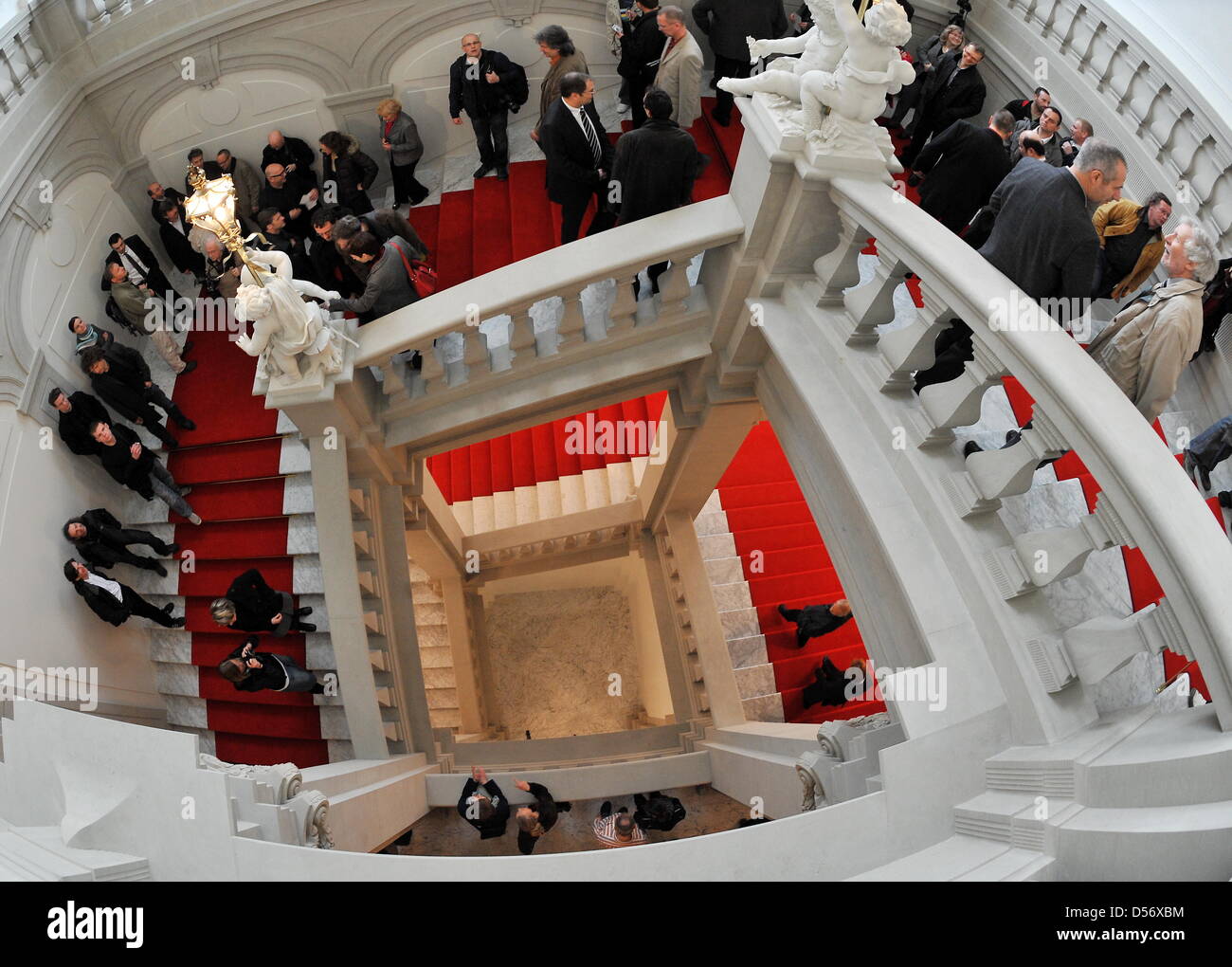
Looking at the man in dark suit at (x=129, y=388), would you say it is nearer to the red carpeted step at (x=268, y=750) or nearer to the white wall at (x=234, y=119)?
the white wall at (x=234, y=119)

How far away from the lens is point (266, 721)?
8047mm

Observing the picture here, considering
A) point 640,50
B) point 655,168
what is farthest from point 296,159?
point 655,168

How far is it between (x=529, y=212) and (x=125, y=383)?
4.14 meters

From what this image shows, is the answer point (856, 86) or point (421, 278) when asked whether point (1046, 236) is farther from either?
point (421, 278)

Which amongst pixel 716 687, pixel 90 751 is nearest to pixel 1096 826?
pixel 90 751

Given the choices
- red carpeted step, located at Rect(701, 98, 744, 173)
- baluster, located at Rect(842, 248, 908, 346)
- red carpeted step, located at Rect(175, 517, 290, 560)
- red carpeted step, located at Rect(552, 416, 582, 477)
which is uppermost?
red carpeted step, located at Rect(701, 98, 744, 173)

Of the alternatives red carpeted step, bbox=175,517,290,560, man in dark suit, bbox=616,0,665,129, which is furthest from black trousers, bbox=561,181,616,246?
red carpeted step, bbox=175,517,290,560

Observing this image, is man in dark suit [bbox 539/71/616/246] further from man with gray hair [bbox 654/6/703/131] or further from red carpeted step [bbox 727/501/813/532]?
red carpeted step [bbox 727/501/813/532]

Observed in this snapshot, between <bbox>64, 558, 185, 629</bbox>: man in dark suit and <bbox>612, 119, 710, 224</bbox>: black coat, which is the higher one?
<bbox>612, 119, 710, 224</bbox>: black coat

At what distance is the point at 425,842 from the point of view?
7160 mm

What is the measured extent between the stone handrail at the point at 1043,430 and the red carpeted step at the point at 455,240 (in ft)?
16.0

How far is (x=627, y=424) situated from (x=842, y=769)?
7250mm

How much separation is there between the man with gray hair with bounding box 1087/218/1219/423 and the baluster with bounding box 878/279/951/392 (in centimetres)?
80

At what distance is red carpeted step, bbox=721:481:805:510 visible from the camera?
10.6m
